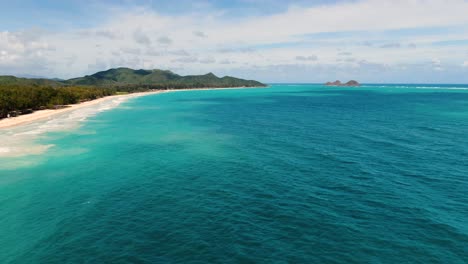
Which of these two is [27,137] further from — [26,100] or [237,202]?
[237,202]

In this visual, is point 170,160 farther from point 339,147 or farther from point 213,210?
point 339,147

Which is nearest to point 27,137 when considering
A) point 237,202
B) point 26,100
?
→ point 26,100

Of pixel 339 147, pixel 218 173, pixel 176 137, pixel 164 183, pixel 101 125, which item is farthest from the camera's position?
pixel 101 125

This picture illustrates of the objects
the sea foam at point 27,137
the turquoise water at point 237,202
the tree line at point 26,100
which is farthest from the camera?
the tree line at point 26,100

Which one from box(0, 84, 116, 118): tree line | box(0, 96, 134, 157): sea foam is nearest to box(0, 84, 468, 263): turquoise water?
box(0, 96, 134, 157): sea foam

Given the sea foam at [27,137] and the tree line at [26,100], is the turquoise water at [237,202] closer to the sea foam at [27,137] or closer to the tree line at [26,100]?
the sea foam at [27,137]

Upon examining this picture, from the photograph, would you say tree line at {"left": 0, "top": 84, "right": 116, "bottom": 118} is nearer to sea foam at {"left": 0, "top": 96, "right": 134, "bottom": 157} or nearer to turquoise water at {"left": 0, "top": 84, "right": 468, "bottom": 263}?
sea foam at {"left": 0, "top": 96, "right": 134, "bottom": 157}

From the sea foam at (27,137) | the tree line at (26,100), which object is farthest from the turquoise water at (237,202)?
the tree line at (26,100)

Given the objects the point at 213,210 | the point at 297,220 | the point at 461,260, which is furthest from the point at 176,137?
the point at 461,260
